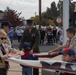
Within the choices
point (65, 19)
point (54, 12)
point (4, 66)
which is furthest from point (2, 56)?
point (54, 12)

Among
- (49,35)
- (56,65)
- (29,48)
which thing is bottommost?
(49,35)

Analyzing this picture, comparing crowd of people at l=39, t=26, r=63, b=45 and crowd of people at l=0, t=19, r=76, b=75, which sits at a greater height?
crowd of people at l=0, t=19, r=76, b=75

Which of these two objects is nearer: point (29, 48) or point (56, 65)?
point (56, 65)

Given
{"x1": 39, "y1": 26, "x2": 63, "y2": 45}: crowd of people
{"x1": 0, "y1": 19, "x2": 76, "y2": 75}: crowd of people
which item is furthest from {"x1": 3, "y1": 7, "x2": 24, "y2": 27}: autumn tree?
{"x1": 0, "y1": 19, "x2": 76, "y2": 75}: crowd of people

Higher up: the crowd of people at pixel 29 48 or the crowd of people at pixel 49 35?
the crowd of people at pixel 29 48

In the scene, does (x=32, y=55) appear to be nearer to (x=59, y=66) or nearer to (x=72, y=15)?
(x=59, y=66)

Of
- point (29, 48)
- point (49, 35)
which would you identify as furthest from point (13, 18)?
point (29, 48)

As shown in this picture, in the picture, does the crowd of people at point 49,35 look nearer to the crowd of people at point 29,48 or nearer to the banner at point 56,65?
the crowd of people at point 29,48

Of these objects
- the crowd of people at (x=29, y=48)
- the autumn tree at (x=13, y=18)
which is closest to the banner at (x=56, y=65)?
the crowd of people at (x=29, y=48)

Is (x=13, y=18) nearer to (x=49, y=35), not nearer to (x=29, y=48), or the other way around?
(x=49, y=35)

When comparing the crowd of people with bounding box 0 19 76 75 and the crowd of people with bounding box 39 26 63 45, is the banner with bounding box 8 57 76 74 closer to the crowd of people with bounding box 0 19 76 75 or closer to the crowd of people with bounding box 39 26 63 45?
the crowd of people with bounding box 0 19 76 75

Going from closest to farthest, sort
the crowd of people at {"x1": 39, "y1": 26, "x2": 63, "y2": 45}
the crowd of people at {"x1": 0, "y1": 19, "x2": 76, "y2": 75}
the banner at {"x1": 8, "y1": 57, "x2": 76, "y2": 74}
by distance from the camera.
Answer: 1. the banner at {"x1": 8, "y1": 57, "x2": 76, "y2": 74}
2. the crowd of people at {"x1": 0, "y1": 19, "x2": 76, "y2": 75}
3. the crowd of people at {"x1": 39, "y1": 26, "x2": 63, "y2": 45}

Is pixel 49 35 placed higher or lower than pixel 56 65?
lower

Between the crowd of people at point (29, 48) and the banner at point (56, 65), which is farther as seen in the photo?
the crowd of people at point (29, 48)
